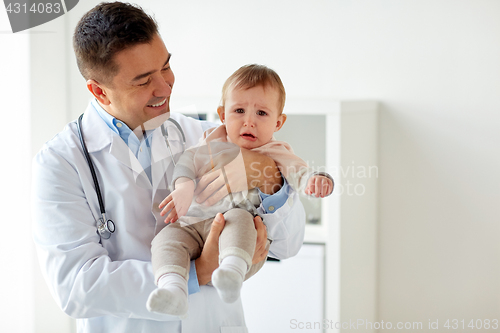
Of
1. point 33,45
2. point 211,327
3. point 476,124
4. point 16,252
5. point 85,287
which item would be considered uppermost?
point 33,45

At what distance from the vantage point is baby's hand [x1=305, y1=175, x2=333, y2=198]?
40.0 inches

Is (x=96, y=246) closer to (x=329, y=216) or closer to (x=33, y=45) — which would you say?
(x=329, y=216)

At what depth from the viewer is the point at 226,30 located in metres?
2.59

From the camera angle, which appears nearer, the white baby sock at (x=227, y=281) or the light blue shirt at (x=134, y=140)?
the white baby sock at (x=227, y=281)

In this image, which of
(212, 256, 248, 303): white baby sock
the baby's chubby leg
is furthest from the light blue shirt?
(212, 256, 248, 303): white baby sock

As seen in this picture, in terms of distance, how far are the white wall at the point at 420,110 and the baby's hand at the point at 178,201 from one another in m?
1.21

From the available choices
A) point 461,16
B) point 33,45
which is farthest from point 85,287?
point 461,16

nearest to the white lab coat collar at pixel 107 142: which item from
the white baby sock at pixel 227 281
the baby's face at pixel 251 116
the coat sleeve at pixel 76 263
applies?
the coat sleeve at pixel 76 263

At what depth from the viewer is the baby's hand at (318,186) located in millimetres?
1016

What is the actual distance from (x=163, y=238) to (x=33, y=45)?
1.89m

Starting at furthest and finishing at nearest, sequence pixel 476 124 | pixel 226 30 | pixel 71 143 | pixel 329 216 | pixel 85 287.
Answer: pixel 226 30 < pixel 476 124 < pixel 329 216 < pixel 71 143 < pixel 85 287

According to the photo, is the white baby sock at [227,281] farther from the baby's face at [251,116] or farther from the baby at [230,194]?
the baby's face at [251,116]

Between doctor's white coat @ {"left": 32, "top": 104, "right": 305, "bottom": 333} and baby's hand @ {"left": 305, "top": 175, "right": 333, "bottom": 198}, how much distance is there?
9 cm

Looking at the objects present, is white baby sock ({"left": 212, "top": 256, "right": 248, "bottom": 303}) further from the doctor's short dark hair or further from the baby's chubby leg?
the doctor's short dark hair
